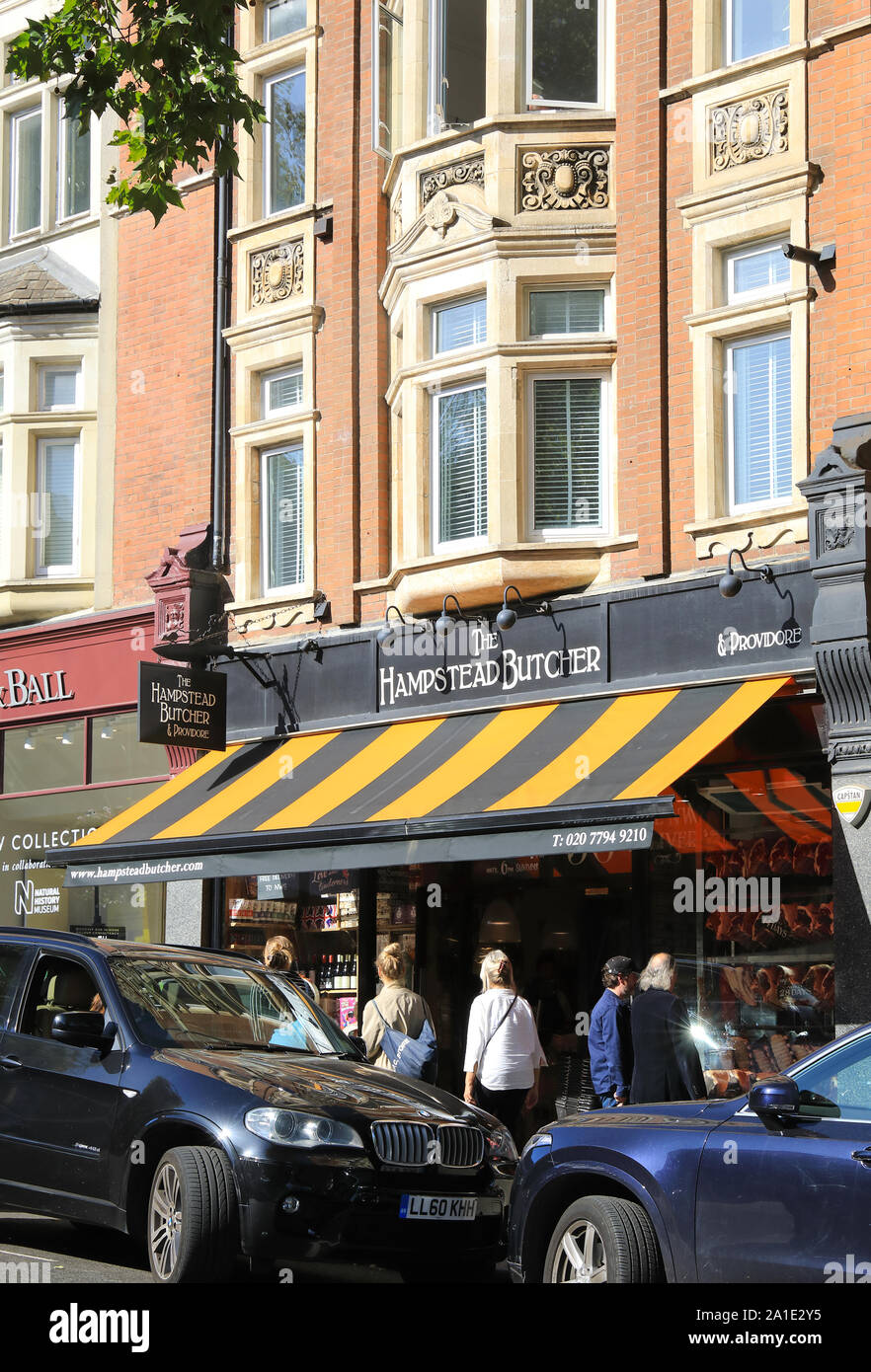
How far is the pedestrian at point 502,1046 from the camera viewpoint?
1200 cm

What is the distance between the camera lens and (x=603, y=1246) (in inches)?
287

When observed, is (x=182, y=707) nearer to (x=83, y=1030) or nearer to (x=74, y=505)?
(x=74, y=505)

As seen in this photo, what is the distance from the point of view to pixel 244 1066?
8852mm

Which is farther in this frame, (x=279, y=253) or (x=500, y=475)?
(x=279, y=253)

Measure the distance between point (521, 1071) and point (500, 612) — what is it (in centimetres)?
426

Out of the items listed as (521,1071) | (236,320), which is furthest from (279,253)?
(521,1071)

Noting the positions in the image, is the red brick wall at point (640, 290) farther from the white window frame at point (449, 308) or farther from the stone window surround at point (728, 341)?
the white window frame at point (449, 308)

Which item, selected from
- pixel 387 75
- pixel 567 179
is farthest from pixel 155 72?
pixel 387 75

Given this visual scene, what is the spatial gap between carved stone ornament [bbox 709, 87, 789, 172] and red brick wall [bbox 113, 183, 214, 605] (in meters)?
6.32

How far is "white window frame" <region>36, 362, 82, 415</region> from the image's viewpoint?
2030 cm

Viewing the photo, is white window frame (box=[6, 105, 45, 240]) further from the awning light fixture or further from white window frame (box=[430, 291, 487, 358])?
the awning light fixture

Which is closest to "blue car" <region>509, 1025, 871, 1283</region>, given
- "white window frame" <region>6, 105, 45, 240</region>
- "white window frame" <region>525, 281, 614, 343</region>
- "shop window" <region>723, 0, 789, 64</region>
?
"white window frame" <region>525, 281, 614, 343</region>
